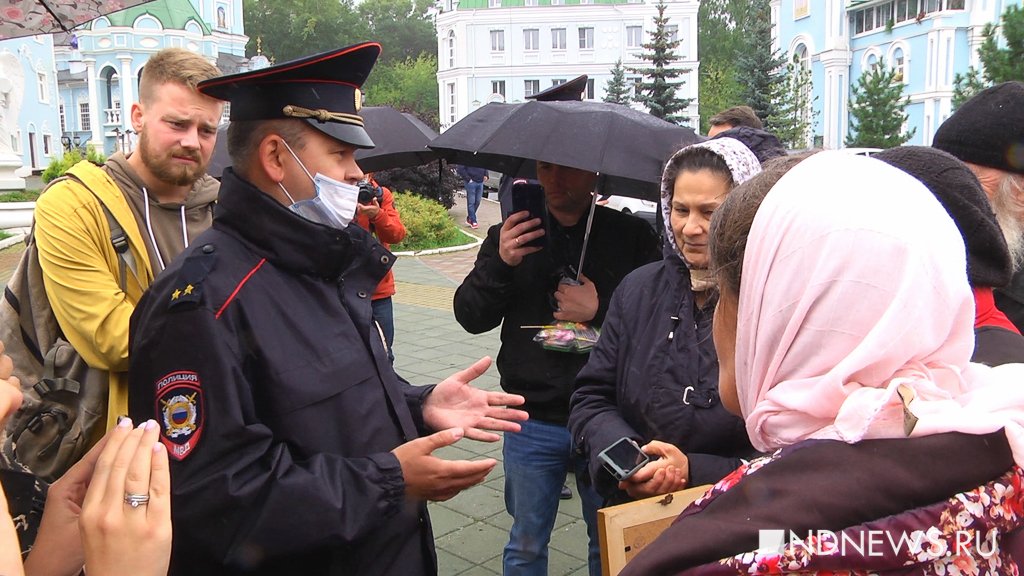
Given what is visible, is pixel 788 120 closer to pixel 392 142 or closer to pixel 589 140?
pixel 392 142

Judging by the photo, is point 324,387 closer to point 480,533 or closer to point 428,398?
point 428,398

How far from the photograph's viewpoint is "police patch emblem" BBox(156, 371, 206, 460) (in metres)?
1.81

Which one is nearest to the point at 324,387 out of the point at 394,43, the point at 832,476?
the point at 832,476

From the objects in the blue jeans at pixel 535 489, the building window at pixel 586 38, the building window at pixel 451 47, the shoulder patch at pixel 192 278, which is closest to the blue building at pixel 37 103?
the building window at pixel 451 47

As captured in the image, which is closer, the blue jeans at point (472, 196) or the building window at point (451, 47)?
the blue jeans at point (472, 196)

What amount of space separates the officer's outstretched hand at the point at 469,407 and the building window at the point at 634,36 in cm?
5361

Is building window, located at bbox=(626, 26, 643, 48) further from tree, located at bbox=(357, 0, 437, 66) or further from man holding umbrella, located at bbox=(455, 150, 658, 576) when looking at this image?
man holding umbrella, located at bbox=(455, 150, 658, 576)

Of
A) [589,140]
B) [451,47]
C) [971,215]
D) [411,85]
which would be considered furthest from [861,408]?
[411,85]

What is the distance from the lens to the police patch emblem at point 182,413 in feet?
5.94

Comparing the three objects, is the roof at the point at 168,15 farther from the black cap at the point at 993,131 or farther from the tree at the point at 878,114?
the black cap at the point at 993,131

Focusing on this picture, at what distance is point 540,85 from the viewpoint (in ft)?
177

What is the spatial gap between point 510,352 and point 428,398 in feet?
3.00

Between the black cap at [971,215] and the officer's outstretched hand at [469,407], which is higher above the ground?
the black cap at [971,215]

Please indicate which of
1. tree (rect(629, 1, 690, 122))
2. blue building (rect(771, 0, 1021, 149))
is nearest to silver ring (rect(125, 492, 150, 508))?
tree (rect(629, 1, 690, 122))
